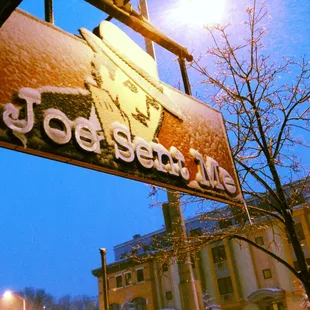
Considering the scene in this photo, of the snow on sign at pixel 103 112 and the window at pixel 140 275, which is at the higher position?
the window at pixel 140 275

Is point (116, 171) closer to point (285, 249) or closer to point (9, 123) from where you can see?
point (9, 123)

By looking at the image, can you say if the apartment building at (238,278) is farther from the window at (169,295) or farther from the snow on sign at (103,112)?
the snow on sign at (103,112)

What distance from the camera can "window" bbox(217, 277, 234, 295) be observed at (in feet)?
121

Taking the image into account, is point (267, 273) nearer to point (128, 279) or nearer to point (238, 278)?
point (238, 278)

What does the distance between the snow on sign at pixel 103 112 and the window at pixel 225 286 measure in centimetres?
3660

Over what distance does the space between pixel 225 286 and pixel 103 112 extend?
125 feet

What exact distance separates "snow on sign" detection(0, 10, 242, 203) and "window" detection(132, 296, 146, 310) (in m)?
43.5

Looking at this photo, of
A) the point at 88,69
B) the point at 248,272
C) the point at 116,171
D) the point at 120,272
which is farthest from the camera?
the point at 120,272

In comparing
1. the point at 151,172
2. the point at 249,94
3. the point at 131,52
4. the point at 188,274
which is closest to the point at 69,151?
the point at 151,172

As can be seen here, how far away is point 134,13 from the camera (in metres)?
3.32

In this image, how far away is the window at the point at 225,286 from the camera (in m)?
36.9

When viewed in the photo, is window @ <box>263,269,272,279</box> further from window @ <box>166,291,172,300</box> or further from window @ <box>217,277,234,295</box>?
window @ <box>166,291,172,300</box>

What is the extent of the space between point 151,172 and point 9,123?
106 cm

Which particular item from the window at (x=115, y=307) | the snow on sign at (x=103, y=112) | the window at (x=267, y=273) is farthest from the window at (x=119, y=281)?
the snow on sign at (x=103, y=112)
